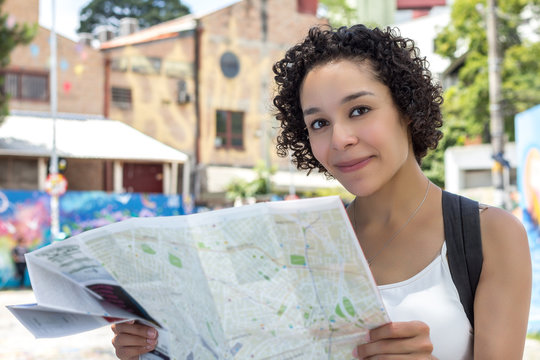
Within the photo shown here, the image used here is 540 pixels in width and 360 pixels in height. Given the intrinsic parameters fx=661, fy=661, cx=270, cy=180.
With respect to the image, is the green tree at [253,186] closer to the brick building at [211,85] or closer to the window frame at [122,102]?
the brick building at [211,85]

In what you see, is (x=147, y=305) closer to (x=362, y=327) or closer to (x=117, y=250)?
(x=117, y=250)

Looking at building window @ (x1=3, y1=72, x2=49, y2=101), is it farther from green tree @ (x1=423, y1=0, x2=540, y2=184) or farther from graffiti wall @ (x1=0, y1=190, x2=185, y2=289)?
green tree @ (x1=423, y1=0, x2=540, y2=184)

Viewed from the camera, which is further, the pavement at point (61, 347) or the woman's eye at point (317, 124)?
the pavement at point (61, 347)

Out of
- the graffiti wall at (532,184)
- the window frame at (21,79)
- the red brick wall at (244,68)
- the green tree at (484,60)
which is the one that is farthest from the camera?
the red brick wall at (244,68)

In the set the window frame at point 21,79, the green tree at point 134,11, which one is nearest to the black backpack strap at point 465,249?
the window frame at point 21,79

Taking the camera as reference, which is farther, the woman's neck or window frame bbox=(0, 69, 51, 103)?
window frame bbox=(0, 69, 51, 103)

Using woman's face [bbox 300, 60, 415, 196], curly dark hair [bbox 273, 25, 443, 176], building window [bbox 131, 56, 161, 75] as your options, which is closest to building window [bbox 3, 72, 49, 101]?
building window [bbox 131, 56, 161, 75]

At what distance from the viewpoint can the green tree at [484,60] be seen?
18838 millimetres

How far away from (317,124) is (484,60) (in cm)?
2058

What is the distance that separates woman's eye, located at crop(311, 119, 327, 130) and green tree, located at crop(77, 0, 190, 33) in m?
37.5

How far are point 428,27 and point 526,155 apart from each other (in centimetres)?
2564

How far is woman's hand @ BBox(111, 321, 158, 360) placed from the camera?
1.31 metres

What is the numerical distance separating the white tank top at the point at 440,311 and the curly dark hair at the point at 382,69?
0.32 metres

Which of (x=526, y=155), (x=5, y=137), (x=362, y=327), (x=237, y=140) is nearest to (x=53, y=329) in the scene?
(x=362, y=327)
